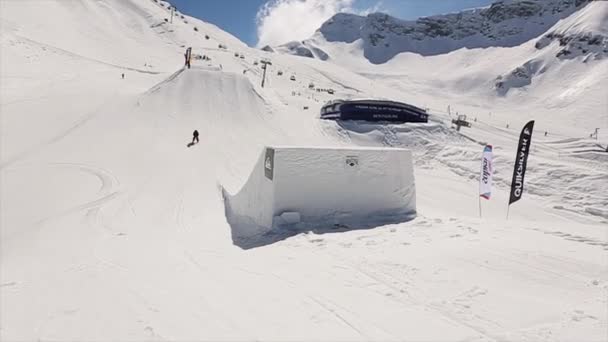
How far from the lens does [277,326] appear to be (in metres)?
4.07

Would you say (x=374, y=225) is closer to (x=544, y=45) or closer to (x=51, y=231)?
(x=51, y=231)

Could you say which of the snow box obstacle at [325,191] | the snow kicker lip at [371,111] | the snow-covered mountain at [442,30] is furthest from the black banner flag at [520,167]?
the snow-covered mountain at [442,30]

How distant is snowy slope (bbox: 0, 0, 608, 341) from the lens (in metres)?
4.22

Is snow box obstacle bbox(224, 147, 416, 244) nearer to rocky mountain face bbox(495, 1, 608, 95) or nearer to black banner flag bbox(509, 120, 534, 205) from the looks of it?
black banner flag bbox(509, 120, 534, 205)

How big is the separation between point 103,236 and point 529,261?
820cm

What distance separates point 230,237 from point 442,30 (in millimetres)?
124085

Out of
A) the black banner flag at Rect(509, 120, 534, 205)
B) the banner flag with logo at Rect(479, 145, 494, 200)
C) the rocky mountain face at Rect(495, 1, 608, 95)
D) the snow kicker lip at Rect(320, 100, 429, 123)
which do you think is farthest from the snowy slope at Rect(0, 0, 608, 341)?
the rocky mountain face at Rect(495, 1, 608, 95)

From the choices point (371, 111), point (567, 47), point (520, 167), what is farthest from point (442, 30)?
point (520, 167)

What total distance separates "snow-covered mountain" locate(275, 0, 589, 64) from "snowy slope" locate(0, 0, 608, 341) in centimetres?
8004

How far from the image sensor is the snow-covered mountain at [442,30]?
100375 millimetres

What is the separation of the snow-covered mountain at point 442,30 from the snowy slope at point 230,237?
80.0 meters

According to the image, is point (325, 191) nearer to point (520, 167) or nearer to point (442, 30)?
point (520, 167)

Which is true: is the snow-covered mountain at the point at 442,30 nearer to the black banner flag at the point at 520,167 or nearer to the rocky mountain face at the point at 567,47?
the rocky mountain face at the point at 567,47

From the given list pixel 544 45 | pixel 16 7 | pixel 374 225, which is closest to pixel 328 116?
pixel 374 225
